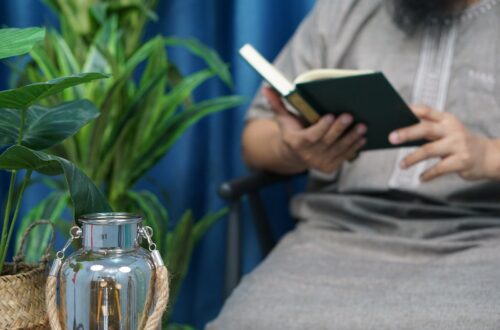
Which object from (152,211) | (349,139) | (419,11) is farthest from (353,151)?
(152,211)

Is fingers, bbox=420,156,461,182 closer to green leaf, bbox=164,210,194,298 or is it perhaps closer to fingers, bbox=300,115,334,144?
fingers, bbox=300,115,334,144

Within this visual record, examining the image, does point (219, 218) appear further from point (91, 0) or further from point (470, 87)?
point (470, 87)

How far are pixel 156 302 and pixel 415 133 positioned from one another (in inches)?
26.9

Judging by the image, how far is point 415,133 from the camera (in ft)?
4.08

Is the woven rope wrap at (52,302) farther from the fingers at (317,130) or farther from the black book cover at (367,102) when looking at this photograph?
the fingers at (317,130)

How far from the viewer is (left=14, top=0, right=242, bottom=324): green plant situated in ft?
5.03

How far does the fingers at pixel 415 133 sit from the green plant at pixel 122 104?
46cm

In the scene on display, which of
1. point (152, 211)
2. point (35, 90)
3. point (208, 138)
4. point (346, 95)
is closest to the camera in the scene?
point (35, 90)

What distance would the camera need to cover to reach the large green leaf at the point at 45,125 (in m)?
0.74

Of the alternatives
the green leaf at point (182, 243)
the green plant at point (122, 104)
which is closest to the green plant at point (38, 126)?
the green plant at point (122, 104)

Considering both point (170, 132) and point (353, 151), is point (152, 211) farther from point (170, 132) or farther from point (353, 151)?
point (353, 151)

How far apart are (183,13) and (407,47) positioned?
626mm

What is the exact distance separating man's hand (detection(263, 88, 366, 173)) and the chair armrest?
10cm

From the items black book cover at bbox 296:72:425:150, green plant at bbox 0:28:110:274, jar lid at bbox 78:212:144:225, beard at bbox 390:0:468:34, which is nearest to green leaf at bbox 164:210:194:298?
black book cover at bbox 296:72:425:150
